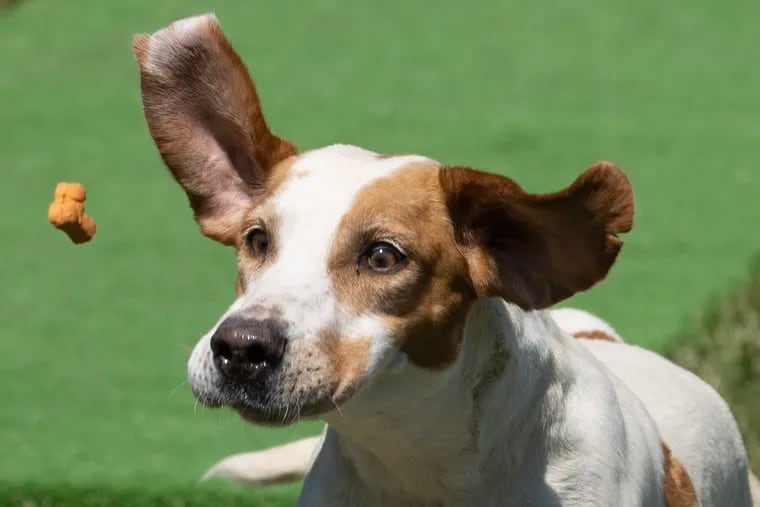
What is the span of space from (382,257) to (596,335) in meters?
1.80

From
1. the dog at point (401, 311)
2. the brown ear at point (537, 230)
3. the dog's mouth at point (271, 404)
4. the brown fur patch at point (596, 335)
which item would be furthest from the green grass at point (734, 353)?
the dog's mouth at point (271, 404)

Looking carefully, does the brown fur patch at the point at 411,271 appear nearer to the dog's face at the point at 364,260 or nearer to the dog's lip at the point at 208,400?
the dog's face at the point at 364,260

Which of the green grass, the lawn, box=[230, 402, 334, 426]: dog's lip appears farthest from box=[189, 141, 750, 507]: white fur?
the green grass

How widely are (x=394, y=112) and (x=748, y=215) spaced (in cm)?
235

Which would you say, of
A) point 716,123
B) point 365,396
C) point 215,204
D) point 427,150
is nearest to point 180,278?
point 427,150

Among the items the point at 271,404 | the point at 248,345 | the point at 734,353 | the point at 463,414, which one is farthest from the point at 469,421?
the point at 734,353

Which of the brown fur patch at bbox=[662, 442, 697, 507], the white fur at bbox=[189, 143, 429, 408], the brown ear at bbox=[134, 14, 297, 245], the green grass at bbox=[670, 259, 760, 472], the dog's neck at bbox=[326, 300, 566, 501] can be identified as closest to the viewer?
the white fur at bbox=[189, 143, 429, 408]

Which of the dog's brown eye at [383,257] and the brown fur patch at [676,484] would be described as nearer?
the dog's brown eye at [383,257]

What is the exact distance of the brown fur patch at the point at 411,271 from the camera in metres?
3.98

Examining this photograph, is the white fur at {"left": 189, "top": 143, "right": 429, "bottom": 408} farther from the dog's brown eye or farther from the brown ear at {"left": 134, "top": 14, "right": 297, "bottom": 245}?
the brown ear at {"left": 134, "top": 14, "right": 297, "bottom": 245}

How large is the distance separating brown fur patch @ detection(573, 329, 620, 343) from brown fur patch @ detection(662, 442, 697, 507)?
2.41ft

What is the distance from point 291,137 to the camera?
10.0 m

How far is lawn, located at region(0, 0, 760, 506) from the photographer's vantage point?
7301 millimetres

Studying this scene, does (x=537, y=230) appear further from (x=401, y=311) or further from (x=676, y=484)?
A: (x=676, y=484)
